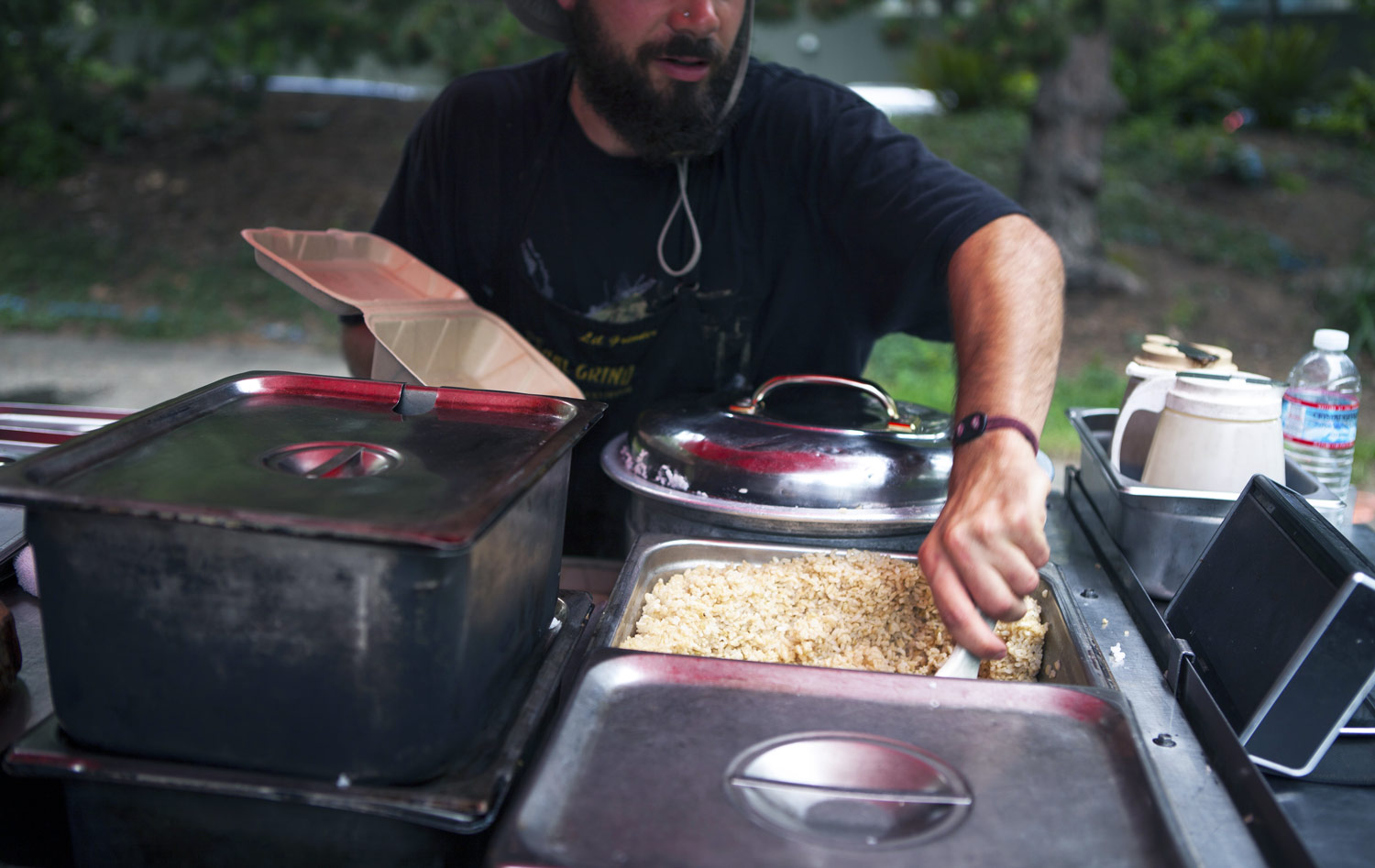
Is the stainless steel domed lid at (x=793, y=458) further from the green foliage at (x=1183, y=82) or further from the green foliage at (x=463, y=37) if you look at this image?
the green foliage at (x=1183, y=82)

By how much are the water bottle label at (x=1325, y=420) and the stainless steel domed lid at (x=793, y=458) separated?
23.9 inches

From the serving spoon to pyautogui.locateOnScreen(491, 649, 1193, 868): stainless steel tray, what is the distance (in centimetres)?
10

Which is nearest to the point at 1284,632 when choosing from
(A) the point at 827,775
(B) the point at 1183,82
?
(A) the point at 827,775

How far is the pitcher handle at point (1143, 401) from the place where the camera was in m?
1.47

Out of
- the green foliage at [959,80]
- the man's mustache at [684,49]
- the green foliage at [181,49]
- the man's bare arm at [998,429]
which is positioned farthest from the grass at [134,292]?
the green foliage at [959,80]

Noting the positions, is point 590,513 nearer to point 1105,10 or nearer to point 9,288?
point 1105,10

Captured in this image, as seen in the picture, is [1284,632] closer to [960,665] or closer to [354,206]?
[960,665]

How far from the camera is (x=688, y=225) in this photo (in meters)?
2.06

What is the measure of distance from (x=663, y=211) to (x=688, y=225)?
0.06 m

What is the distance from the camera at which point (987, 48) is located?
5426 millimetres

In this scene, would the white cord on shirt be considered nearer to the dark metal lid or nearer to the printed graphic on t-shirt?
the printed graphic on t-shirt

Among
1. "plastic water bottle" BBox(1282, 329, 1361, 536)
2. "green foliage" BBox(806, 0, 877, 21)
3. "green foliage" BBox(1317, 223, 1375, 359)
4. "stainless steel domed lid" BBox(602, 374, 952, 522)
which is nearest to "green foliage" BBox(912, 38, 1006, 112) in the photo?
"green foliage" BBox(1317, 223, 1375, 359)

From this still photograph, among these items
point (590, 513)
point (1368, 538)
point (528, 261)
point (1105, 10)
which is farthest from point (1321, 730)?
point (1105, 10)

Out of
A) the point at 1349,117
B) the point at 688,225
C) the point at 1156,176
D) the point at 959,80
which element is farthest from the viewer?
the point at 959,80
